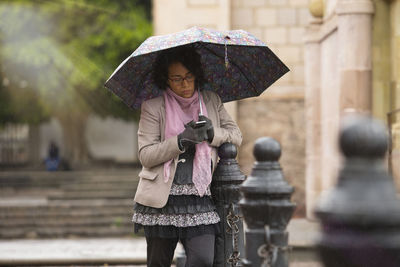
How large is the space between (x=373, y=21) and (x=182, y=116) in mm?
4793

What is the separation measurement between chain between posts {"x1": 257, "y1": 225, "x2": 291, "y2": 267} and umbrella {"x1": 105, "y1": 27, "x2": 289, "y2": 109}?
154 centimetres

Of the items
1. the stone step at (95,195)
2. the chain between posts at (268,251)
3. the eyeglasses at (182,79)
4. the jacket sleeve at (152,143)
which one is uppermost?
the eyeglasses at (182,79)

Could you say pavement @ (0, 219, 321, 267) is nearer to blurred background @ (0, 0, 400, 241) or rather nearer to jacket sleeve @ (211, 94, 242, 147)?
blurred background @ (0, 0, 400, 241)

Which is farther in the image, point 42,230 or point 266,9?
point 42,230

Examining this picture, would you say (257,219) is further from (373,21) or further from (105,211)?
(105,211)

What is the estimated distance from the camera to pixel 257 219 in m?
2.66

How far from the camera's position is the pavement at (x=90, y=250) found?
8406 millimetres

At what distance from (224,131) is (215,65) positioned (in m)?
0.63

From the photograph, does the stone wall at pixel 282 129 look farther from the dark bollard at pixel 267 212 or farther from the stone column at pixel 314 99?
the dark bollard at pixel 267 212

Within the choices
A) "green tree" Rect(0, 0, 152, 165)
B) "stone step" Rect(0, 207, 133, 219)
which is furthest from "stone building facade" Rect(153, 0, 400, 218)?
"green tree" Rect(0, 0, 152, 165)

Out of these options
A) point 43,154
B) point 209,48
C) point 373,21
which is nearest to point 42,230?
point 373,21

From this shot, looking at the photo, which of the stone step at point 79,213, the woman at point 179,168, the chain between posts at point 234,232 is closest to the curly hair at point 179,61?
the woman at point 179,168

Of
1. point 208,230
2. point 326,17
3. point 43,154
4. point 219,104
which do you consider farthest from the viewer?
point 43,154

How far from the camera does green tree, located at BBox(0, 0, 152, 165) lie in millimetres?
20969
